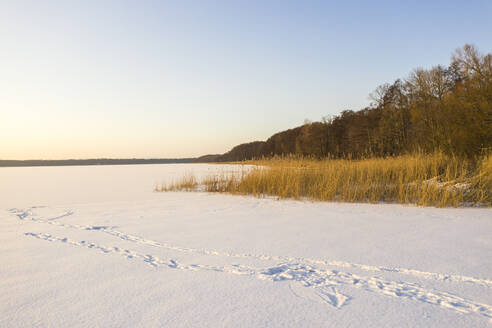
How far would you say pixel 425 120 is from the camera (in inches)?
544

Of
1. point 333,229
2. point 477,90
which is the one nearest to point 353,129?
point 477,90

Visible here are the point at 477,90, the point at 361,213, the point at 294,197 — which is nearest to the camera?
the point at 361,213

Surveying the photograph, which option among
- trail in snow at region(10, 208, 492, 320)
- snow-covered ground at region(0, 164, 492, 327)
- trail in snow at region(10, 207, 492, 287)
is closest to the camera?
snow-covered ground at region(0, 164, 492, 327)

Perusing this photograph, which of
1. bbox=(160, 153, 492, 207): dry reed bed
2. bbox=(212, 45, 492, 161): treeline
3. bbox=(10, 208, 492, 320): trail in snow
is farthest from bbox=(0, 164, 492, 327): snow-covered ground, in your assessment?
bbox=(212, 45, 492, 161): treeline

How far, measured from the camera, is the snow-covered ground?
1152 millimetres

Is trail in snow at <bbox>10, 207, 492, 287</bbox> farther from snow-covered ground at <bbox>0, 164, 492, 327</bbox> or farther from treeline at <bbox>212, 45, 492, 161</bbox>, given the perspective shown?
treeline at <bbox>212, 45, 492, 161</bbox>

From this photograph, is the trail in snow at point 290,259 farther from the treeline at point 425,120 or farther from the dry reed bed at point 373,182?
the treeline at point 425,120

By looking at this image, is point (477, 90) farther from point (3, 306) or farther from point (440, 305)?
point (3, 306)

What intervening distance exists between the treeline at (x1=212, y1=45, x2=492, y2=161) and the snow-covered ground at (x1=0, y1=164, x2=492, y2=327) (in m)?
4.41

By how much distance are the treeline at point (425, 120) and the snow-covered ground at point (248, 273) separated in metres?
4.41

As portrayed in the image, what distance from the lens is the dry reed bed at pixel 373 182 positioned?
13.9ft

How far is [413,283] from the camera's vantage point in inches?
57.4

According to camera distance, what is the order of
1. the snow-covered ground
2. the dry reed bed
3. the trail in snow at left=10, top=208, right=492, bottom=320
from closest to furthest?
the snow-covered ground, the trail in snow at left=10, top=208, right=492, bottom=320, the dry reed bed

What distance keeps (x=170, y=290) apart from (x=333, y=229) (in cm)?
185
